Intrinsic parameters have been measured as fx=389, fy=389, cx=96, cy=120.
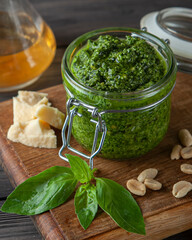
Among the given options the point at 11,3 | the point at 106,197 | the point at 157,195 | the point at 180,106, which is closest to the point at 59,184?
the point at 106,197

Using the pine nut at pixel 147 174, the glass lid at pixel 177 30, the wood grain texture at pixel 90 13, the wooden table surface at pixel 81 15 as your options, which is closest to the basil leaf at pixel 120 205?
the pine nut at pixel 147 174

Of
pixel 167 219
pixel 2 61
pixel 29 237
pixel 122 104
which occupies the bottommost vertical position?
pixel 29 237

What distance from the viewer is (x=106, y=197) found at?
49.1 inches

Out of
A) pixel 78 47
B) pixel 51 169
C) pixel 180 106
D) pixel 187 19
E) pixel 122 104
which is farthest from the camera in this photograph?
pixel 187 19

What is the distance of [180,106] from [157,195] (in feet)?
1.60

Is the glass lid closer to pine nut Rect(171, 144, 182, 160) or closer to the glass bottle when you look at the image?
pine nut Rect(171, 144, 182, 160)

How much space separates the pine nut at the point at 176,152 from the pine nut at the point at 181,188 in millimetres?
128

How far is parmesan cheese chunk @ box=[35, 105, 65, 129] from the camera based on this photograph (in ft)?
4.89

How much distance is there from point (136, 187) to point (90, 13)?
1.41 meters

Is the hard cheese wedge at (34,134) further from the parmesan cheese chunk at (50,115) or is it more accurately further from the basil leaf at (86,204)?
the basil leaf at (86,204)

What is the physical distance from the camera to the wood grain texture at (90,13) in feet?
7.53

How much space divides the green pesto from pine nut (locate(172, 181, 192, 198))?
0.36 meters

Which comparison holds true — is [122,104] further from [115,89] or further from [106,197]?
[106,197]

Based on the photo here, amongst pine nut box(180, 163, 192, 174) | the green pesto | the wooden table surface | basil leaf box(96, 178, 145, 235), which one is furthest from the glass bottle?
pine nut box(180, 163, 192, 174)
